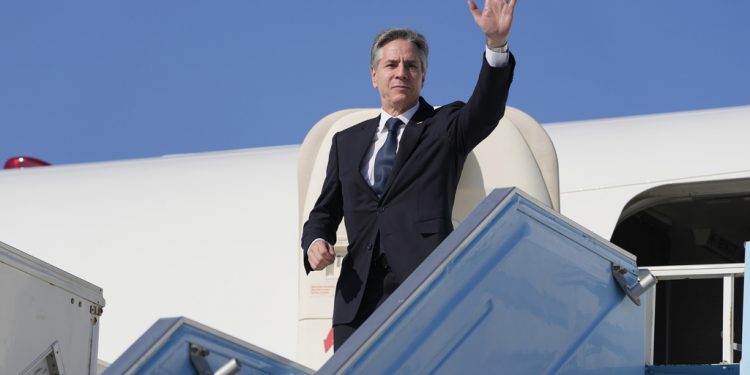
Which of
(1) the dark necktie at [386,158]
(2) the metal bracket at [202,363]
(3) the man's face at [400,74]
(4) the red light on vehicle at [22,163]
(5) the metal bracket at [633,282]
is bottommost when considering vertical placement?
(2) the metal bracket at [202,363]

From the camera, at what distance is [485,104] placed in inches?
174

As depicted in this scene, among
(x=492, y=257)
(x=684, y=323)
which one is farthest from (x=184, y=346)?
(x=684, y=323)

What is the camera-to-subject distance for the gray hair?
15.8 feet

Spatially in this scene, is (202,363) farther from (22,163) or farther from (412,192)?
(22,163)

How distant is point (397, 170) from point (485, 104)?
0.45 m

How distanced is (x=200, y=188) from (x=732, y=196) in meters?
3.98

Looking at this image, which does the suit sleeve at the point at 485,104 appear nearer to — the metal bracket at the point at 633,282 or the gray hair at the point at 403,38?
the gray hair at the point at 403,38

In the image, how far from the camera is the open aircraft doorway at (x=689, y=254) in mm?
10000

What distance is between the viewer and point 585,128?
917 cm

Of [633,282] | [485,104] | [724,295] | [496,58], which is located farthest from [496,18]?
[724,295]

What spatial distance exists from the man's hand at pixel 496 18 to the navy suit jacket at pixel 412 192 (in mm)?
144

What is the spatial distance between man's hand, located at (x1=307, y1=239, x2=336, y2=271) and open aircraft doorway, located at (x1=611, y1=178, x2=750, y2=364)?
4.77 meters

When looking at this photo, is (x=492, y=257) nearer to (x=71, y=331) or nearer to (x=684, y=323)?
(x=71, y=331)

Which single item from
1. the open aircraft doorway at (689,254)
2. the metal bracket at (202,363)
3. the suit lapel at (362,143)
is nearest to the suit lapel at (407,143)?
the suit lapel at (362,143)
